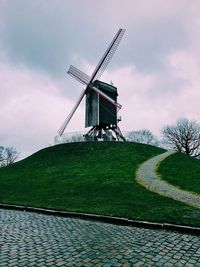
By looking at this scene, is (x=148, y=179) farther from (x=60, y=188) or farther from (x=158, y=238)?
(x=158, y=238)

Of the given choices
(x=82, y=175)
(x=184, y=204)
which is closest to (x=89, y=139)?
(x=82, y=175)

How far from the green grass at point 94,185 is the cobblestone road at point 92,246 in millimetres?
1835

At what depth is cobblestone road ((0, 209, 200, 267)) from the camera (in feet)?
19.8

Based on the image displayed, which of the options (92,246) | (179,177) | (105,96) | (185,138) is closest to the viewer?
(92,246)

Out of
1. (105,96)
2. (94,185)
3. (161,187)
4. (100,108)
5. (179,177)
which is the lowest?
(161,187)

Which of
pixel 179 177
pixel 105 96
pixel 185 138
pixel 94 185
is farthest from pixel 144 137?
pixel 94 185

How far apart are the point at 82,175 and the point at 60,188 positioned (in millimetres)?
5629

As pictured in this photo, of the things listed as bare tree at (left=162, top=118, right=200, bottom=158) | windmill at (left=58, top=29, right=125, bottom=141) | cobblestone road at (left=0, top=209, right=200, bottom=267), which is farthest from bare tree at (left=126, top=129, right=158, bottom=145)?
cobblestone road at (left=0, top=209, right=200, bottom=267)

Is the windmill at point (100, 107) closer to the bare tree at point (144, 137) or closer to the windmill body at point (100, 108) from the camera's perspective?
the windmill body at point (100, 108)

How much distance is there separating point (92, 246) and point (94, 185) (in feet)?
43.8

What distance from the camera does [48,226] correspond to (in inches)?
393

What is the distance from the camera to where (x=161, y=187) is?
60.6 ft

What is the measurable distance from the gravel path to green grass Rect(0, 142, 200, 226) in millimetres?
816

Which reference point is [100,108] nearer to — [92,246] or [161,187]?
[161,187]
